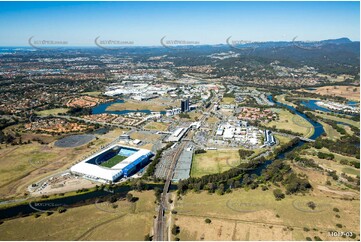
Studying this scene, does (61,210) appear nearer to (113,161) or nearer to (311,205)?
(113,161)

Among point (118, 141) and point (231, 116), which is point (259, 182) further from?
point (231, 116)

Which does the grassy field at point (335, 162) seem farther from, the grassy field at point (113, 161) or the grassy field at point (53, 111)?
the grassy field at point (53, 111)

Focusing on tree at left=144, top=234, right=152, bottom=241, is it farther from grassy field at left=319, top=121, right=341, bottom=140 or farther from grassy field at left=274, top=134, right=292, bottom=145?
grassy field at left=319, top=121, right=341, bottom=140

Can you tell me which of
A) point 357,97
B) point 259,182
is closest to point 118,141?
point 259,182

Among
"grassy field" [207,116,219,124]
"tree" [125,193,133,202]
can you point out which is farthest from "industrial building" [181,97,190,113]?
"tree" [125,193,133,202]

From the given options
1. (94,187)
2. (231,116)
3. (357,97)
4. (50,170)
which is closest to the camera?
(94,187)

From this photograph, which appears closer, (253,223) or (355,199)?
(253,223)

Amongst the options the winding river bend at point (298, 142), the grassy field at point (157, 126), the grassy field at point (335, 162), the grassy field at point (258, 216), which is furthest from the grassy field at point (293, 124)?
the grassy field at point (258, 216)
